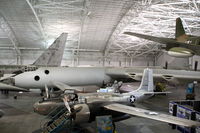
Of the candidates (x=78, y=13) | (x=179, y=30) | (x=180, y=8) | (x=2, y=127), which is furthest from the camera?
(x=78, y=13)

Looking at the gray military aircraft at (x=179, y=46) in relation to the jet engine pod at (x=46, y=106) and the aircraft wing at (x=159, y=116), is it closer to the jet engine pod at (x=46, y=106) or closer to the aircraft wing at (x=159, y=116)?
the aircraft wing at (x=159, y=116)

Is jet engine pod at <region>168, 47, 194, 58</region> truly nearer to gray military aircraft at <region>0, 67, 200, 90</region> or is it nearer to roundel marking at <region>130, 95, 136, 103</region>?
roundel marking at <region>130, 95, 136, 103</region>

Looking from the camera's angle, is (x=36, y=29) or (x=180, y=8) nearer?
(x=180, y=8)

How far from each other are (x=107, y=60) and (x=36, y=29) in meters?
16.2

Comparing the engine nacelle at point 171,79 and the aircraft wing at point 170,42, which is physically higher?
the aircraft wing at point 170,42

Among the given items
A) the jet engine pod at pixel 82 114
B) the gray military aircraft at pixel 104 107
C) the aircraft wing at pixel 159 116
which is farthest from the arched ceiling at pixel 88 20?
the jet engine pod at pixel 82 114

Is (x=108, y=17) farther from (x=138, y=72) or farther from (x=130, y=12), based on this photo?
(x=138, y=72)

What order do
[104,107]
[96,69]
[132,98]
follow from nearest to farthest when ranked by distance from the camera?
[104,107]
[132,98]
[96,69]

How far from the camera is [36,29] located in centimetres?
2369

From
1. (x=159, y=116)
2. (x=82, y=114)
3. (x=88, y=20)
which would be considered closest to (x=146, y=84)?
(x=159, y=116)

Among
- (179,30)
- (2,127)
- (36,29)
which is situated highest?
(36,29)

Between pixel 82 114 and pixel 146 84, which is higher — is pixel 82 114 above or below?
below

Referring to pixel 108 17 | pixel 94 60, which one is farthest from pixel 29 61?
pixel 108 17

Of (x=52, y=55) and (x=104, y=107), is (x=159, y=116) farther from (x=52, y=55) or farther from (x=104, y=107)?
(x=52, y=55)
